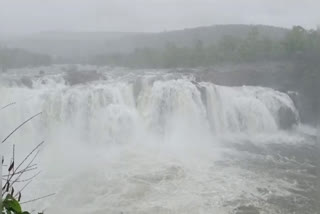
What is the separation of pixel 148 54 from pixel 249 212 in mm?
13858

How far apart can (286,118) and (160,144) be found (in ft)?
→ 15.9

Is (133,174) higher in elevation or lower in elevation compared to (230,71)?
lower

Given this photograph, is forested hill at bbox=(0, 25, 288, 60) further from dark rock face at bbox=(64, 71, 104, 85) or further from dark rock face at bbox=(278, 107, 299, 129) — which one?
dark rock face at bbox=(278, 107, 299, 129)

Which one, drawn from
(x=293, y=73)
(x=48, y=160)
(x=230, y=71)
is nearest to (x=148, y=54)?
(x=230, y=71)

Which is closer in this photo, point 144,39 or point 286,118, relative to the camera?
point 286,118

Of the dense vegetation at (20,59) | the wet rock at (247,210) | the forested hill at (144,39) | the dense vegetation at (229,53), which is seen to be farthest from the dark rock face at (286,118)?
the forested hill at (144,39)

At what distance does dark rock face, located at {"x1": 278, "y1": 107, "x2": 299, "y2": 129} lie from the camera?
13.4m

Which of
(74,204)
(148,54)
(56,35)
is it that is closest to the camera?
(74,204)

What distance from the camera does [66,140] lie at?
11.3m

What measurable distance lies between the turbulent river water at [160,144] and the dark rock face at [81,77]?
35mm

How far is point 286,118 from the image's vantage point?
44.3ft

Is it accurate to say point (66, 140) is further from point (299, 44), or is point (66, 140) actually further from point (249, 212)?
point (299, 44)

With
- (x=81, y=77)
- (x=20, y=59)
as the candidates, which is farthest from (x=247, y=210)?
(x=20, y=59)

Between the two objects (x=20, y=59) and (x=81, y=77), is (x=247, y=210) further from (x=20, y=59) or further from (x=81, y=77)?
(x=20, y=59)
